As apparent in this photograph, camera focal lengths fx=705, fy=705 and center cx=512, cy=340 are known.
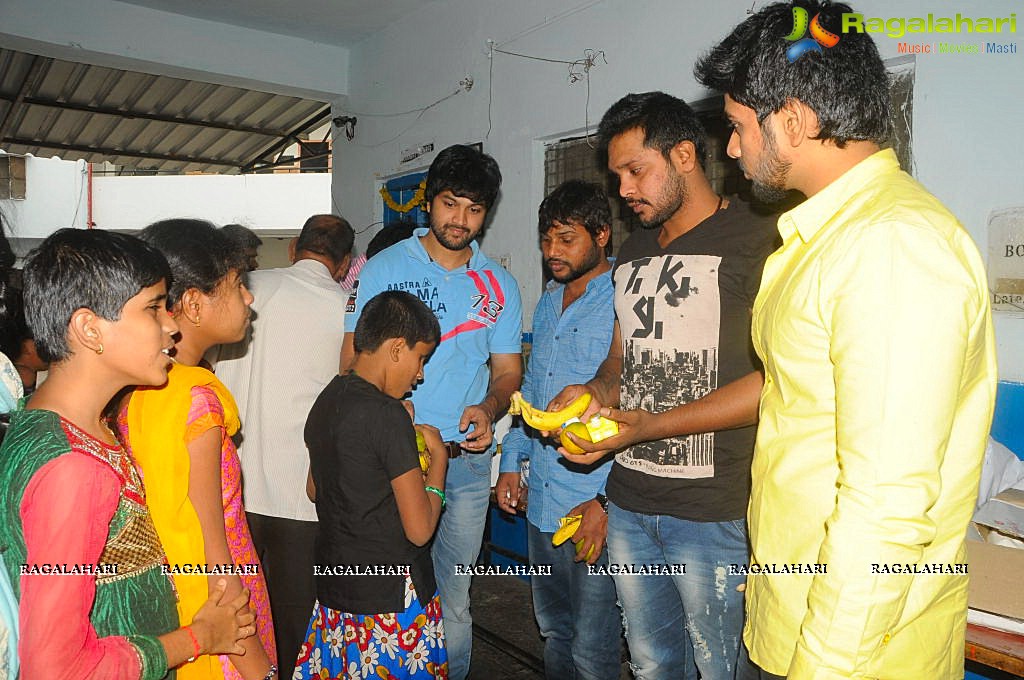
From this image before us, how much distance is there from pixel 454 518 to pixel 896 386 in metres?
2.01

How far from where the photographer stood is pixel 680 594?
6.38ft

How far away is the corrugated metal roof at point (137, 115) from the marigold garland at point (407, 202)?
2.58 meters

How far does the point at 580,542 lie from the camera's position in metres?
2.36

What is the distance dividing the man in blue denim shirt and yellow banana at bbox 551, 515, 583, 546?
0.02 m

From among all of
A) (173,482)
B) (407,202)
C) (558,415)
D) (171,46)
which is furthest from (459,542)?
(171,46)

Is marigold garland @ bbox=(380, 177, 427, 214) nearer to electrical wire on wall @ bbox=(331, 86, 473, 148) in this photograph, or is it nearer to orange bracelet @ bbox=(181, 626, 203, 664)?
electrical wire on wall @ bbox=(331, 86, 473, 148)

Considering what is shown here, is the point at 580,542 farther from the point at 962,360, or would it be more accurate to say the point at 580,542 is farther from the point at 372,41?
the point at 372,41

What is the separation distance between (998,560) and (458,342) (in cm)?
186

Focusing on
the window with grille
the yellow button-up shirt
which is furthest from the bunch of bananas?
the window with grille

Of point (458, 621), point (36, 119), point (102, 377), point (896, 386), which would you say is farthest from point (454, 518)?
point (36, 119)

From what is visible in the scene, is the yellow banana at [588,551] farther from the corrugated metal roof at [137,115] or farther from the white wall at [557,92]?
the corrugated metal roof at [137,115]

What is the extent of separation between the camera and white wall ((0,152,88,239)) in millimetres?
13328

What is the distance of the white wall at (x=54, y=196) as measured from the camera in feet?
43.7

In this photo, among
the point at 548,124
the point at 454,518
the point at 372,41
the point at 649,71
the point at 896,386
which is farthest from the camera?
the point at 372,41
